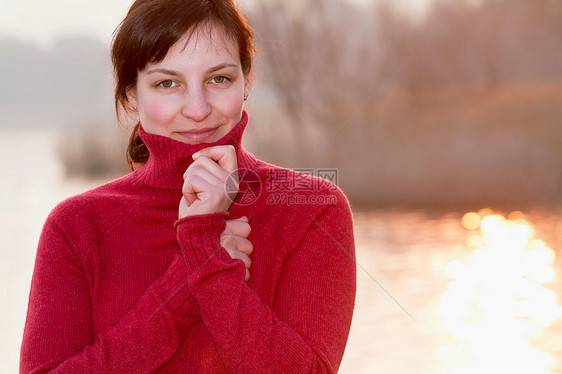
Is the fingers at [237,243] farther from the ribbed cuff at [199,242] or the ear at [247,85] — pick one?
the ear at [247,85]

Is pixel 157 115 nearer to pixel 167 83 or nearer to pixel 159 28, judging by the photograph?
pixel 167 83

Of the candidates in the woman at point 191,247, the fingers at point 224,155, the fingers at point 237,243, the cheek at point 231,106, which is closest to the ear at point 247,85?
the woman at point 191,247

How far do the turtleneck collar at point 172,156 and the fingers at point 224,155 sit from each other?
2.1 inches

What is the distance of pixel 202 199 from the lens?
1.06 meters

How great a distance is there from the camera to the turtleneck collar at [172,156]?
1187 millimetres

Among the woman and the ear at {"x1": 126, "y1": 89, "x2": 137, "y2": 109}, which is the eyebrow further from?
the ear at {"x1": 126, "y1": 89, "x2": 137, "y2": 109}

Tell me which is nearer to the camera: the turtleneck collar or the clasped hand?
the clasped hand

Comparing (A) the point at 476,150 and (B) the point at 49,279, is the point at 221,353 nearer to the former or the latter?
(B) the point at 49,279

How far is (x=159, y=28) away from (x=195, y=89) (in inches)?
5.4

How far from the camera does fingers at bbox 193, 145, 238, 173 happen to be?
3.61ft

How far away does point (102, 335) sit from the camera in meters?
1.05

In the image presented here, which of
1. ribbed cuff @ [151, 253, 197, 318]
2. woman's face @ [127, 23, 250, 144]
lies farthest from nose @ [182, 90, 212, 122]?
ribbed cuff @ [151, 253, 197, 318]

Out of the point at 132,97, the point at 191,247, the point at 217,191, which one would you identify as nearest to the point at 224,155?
the point at 217,191

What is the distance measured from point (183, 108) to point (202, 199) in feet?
0.65
